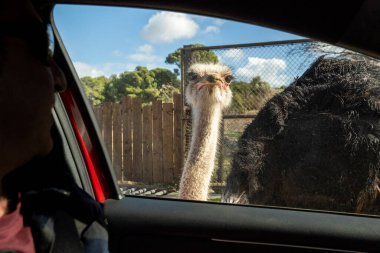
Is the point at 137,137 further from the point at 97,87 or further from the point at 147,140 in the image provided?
the point at 97,87

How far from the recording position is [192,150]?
3883 millimetres

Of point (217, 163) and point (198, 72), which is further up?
point (198, 72)

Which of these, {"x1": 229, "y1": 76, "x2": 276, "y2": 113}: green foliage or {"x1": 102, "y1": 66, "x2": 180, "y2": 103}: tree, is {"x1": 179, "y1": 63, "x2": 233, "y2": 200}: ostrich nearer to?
{"x1": 229, "y1": 76, "x2": 276, "y2": 113}: green foliage

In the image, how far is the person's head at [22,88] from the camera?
1.29 metres

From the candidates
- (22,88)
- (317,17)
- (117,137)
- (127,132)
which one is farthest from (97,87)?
(317,17)

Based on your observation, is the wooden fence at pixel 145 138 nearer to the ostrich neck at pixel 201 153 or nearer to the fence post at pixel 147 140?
the fence post at pixel 147 140

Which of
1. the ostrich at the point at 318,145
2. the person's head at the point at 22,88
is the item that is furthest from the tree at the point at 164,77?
the person's head at the point at 22,88

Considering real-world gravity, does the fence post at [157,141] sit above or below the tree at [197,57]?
below

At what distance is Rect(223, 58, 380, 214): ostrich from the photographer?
126 inches

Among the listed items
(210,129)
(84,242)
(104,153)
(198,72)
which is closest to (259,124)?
(210,129)

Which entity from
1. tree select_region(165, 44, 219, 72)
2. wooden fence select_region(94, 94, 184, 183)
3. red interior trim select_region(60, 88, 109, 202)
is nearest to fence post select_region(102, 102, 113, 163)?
wooden fence select_region(94, 94, 184, 183)

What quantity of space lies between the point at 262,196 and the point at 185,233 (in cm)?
139

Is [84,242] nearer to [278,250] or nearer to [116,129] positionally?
[278,250]

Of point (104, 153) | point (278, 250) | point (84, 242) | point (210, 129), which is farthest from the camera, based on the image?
point (210, 129)
